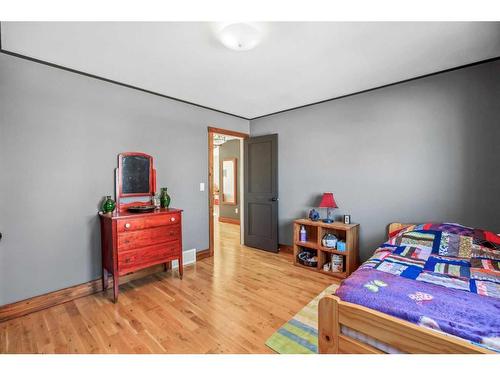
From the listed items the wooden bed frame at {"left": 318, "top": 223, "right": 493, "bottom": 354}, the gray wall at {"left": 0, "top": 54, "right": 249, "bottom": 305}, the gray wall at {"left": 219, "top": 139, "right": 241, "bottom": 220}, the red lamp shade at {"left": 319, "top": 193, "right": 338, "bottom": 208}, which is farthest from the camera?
the gray wall at {"left": 219, "top": 139, "right": 241, "bottom": 220}

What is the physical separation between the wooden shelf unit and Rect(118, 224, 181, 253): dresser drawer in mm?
1718

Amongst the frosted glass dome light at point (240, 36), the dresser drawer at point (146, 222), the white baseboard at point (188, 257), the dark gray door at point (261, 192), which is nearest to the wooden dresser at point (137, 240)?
the dresser drawer at point (146, 222)

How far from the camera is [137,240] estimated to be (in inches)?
98.7

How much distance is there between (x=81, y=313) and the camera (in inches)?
84.4

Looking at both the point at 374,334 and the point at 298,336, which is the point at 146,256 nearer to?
the point at 298,336

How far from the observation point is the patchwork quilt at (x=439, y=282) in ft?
3.52

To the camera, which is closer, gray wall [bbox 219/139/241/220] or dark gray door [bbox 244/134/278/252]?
dark gray door [bbox 244/134/278/252]

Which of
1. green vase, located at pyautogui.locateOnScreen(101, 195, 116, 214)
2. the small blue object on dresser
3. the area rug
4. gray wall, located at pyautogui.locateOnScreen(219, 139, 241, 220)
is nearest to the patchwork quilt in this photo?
the area rug

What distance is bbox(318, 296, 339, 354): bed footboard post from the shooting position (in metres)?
1.21

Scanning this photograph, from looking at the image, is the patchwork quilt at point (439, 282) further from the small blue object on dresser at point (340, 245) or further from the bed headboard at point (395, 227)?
the small blue object on dresser at point (340, 245)

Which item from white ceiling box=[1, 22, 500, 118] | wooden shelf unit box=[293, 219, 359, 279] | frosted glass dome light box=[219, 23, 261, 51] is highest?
white ceiling box=[1, 22, 500, 118]

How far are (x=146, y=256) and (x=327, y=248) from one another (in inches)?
89.0

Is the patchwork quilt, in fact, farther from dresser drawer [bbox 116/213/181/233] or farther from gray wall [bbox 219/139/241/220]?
gray wall [bbox 219/139/241/220]
